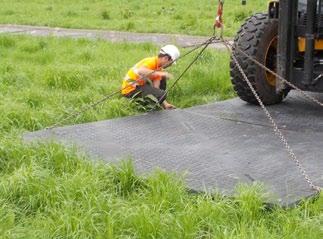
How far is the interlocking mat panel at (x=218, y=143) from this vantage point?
4766 mm

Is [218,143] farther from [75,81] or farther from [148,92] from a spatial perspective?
[75,81]

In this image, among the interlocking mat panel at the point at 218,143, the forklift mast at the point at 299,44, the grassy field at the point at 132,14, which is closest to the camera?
the interlocking mat panel at the point at 218,143

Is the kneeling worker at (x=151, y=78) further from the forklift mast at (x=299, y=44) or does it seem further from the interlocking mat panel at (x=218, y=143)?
the forklift mast at (x=299, y=44)

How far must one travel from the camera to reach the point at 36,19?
675 inches

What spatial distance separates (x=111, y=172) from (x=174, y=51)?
2818 millimetres

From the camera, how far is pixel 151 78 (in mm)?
7258

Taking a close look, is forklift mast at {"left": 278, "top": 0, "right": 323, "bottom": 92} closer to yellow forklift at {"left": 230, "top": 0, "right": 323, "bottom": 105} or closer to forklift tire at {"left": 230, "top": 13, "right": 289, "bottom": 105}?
yellow forklift at {"left": 230, "top": 0, "right": 323, "bottom": 105}

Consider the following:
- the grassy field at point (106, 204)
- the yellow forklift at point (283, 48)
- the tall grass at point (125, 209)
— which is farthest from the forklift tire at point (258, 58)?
the tall grass at point (125, 209)

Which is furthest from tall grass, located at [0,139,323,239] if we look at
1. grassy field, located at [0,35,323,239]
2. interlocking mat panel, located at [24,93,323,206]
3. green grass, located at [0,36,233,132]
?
green grass, located at [0,36,233,132]

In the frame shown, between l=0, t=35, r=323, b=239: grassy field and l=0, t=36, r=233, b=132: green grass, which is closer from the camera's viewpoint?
→ l=0, t=35, r=323, b=239: grassy field

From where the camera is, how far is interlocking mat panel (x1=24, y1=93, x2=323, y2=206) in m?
4.77

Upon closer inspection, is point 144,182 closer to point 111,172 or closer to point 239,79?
point 111,172

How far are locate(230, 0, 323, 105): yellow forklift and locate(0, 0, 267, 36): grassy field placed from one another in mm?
6642

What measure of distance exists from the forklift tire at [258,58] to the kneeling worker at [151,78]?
0.65m
